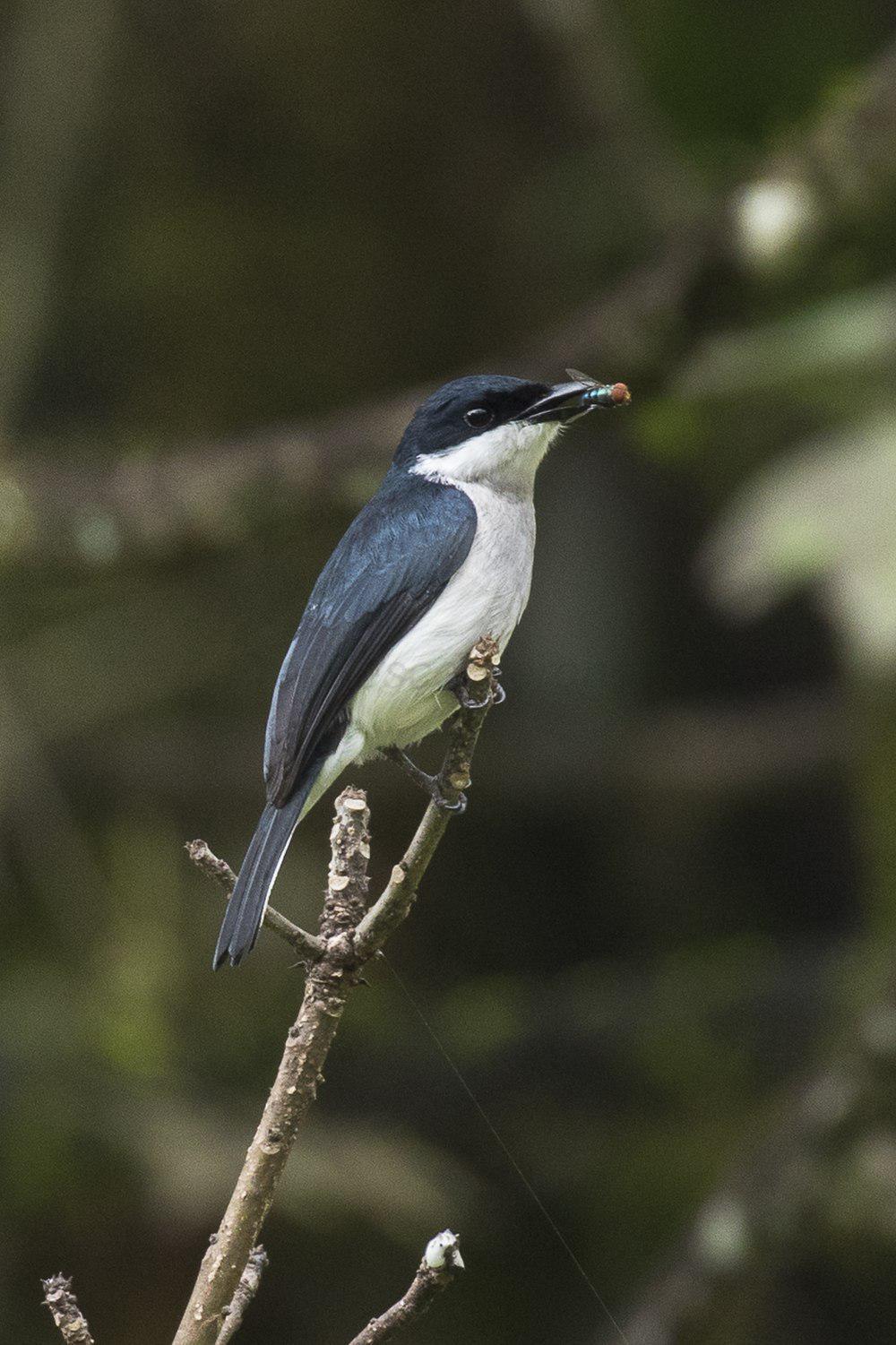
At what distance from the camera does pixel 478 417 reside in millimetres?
3123

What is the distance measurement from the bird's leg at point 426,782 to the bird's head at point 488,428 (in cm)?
54

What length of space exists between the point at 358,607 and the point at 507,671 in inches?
168

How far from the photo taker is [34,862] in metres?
6.91

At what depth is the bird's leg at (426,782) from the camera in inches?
94.3

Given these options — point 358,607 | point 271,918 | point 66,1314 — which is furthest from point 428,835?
point 66,1314

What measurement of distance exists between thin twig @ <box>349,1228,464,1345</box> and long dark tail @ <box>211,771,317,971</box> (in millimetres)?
387

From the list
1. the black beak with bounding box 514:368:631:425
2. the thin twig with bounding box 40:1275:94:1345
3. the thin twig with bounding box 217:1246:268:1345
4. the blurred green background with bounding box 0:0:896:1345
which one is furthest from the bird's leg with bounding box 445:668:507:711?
the blurred green background with bounding box 0:0:896:1345

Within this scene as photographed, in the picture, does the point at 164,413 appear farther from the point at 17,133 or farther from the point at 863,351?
the point at 863,351

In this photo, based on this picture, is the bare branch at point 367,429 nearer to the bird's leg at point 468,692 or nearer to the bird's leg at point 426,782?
the bird's leg at point 426,782

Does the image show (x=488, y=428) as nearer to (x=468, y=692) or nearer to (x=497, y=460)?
(x=497, y=460)

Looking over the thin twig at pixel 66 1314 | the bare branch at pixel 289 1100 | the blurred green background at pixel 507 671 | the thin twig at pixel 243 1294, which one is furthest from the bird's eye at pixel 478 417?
the thin twig at pixel 66 1314

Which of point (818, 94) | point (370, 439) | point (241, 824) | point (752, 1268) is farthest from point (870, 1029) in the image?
point (818, 94)

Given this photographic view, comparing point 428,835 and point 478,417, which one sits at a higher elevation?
point 478,417

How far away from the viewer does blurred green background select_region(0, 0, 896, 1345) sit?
5152 millimetres
